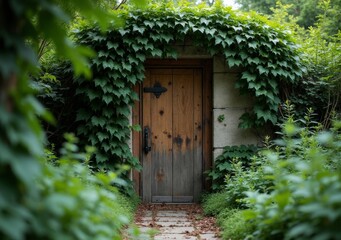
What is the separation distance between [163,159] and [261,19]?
2640 millimetres

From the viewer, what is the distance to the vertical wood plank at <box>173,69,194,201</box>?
6.46 m

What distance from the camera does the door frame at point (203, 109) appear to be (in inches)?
252

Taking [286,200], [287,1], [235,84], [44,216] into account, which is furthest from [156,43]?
[287,1]

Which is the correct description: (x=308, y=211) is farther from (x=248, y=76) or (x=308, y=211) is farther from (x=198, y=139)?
(x=198, y=139)

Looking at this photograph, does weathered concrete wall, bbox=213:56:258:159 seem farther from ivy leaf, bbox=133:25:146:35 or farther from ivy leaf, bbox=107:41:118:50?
ivy leaf, bbox=107:41:118:50

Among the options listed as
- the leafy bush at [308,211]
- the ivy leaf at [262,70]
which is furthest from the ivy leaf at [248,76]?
the leafy bush at [308,211]

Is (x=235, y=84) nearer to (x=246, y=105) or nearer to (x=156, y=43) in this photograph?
(x=246, y=105)

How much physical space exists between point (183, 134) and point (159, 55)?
53.6 inches

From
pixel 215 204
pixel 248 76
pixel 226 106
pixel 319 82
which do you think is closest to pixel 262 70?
pixel 248 76

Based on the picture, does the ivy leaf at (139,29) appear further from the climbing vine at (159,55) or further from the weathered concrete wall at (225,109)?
the weathered concrete wall at (225,109)

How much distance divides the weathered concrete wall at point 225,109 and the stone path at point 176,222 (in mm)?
1041

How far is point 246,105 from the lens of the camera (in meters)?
6.37

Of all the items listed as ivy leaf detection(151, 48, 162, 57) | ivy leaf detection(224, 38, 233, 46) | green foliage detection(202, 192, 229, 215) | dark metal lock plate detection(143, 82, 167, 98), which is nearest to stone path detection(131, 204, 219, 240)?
green foliage detection(202, 192, 229, 215)

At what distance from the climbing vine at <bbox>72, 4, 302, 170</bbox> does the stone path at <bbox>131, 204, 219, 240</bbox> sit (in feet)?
2.62
